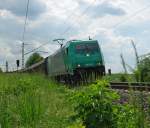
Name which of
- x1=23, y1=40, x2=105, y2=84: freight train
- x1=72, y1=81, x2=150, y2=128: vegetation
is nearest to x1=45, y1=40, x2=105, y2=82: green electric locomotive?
x1=23, y1=40, x2=105, y2=84: freight train

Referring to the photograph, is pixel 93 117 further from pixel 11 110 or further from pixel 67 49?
pixel 67 49

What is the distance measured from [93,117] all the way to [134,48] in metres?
2.11

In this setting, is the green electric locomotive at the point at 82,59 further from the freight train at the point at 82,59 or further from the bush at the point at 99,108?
the bush at the point at 99,108

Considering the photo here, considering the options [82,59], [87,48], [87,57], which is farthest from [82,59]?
[87,48]

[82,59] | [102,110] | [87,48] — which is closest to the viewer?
[102,110]

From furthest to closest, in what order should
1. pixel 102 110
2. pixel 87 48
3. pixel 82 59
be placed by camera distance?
pixel 87 48 → pixel 82 59 → pixel 102 110

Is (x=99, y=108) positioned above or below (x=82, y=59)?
below

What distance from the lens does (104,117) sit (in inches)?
195

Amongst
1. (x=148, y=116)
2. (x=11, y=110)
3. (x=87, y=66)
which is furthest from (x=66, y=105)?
(x=87, y=66)

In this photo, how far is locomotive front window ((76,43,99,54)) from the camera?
26406 millimetres

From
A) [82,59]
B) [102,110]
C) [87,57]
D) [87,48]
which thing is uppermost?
[87,48]

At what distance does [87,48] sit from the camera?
2652 cm

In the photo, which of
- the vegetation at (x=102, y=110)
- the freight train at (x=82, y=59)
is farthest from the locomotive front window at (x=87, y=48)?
the vegetation at (x=102, y=110)

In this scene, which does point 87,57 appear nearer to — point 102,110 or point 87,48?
point 87,48
